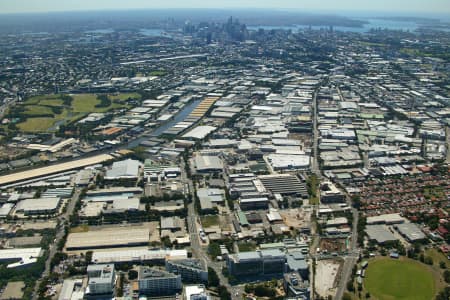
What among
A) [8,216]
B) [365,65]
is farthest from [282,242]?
[365,65]

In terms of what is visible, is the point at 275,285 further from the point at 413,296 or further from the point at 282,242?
the point at 413,296

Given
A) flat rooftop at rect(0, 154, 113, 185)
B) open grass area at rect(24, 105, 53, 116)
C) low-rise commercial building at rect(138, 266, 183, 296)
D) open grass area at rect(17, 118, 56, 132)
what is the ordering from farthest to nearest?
open grass area at rect(24, 105, 53, 116)
open grass area at rect(17, 118, 56, 132)
flat rooftop at rect(0, 154, 113, 185)
low-rise commercial building at rect(138, 266, 183, 296)

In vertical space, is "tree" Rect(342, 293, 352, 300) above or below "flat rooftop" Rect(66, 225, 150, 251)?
below

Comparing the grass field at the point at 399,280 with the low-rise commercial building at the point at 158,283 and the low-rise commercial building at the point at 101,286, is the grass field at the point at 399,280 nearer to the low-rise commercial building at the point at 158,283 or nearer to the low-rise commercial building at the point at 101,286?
the low-rise commercial building at the point at 158,283

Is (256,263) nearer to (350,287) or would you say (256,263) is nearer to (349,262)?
(350,287)

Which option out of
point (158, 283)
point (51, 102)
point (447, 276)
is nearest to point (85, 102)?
point (51, 102)

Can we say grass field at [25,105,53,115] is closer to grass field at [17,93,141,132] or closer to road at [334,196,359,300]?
grass field at [17,93,141,132]

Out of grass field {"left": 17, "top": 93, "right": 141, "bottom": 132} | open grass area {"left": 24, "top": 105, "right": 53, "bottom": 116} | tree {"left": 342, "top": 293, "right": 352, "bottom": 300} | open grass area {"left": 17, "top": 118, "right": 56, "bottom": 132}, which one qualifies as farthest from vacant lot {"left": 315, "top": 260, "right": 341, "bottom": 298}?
open grass area {"left": 24, "top": 105, "right": 53, "bottom": 116}
